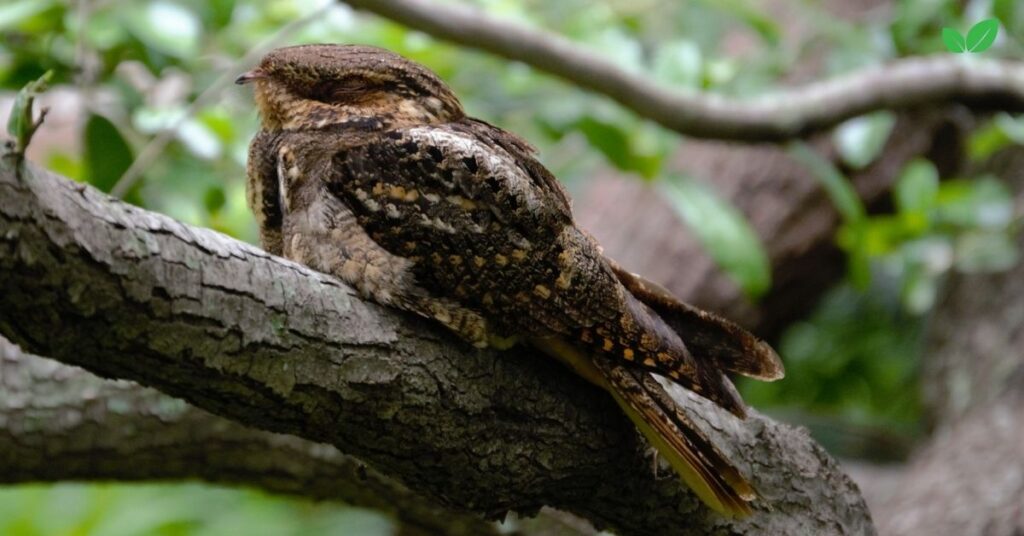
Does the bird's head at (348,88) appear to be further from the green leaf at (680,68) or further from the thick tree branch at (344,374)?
the green leaf at (680,68)

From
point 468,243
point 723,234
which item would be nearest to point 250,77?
point 468,243

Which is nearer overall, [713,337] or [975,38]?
[975,38]

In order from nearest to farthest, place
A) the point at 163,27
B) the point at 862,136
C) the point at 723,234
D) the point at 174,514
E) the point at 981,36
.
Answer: the point at 981,36, the point at 163,27, the point at 174,514, the point at 723,234, the point at 862,136

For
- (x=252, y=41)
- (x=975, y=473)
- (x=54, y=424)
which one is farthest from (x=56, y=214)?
(x=975, y=473)

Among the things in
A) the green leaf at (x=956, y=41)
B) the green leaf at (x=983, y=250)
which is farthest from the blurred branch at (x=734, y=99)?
the green leaf at (x=956, y=41)

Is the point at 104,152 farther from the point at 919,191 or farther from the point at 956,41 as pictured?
the point at 919,191

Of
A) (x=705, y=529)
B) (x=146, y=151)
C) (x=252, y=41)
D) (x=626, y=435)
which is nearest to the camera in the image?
(x=626, y=435)

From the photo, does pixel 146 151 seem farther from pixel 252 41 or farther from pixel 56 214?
pixel 56 214
